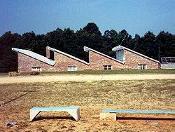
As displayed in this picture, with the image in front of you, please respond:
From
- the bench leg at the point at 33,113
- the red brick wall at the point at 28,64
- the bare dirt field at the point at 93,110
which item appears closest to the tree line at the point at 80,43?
the red brick wall at the point at 28,64

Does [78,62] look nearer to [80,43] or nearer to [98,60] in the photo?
[98,60]

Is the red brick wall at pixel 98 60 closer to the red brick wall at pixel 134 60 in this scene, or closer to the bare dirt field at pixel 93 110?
the red brick wall at pixel 134 60

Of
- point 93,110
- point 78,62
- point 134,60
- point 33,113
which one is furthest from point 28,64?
point 33,113

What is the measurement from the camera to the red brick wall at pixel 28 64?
51847 mm

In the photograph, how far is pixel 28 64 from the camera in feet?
172

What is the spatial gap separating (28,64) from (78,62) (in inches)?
300

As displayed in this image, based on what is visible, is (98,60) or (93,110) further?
(98,60)

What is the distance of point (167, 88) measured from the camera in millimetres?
19078

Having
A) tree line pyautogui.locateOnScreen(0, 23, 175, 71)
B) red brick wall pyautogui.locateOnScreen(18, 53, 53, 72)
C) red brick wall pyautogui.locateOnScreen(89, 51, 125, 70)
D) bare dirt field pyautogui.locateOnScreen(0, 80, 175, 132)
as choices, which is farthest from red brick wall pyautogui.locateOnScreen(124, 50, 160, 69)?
bare dirt field pyautogui.locateOnScreen(0, 80, 175, 132)

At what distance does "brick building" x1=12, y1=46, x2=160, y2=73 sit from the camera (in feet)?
171

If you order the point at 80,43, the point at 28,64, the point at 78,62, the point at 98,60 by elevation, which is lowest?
the point at 28,64

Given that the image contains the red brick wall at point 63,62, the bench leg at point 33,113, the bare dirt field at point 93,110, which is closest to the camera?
the bare dirt field at point 93,110

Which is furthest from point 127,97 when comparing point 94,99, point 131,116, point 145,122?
point 145,122

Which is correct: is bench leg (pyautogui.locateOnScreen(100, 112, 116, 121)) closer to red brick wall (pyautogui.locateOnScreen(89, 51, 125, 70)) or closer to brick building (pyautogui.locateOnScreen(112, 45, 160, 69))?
red brick wall (pyautogui.locateOnScreen(89, 51, 125, 70))
